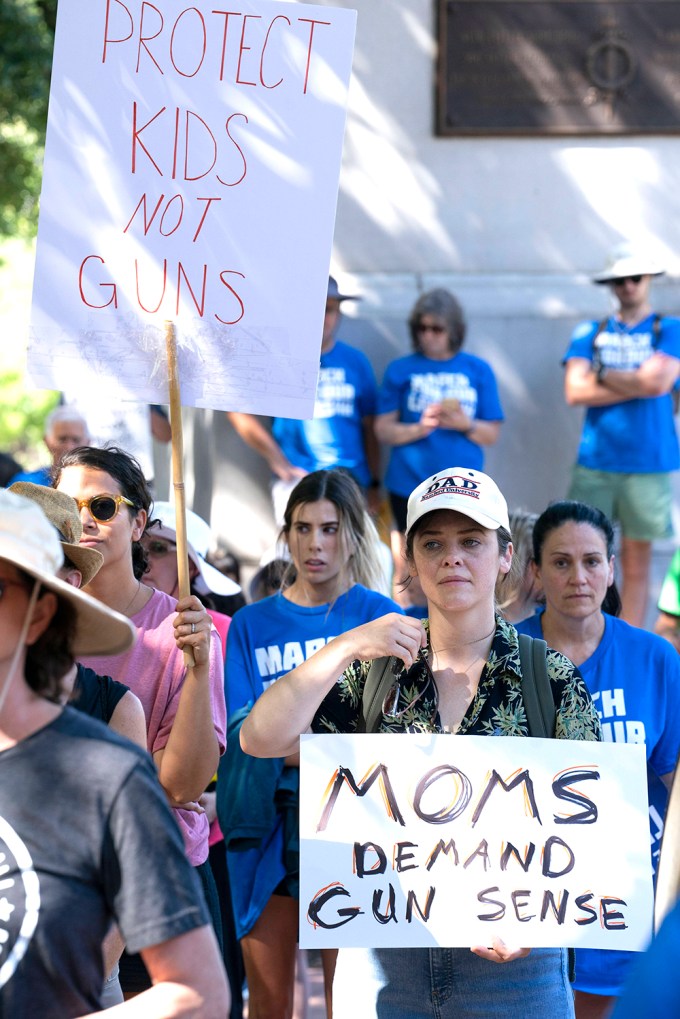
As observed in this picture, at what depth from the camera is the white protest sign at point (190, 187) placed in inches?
137

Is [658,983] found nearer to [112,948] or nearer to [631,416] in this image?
[112,948]

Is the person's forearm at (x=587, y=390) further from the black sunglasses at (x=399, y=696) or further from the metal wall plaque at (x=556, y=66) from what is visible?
the black sunglasses at (x=399, y=696)

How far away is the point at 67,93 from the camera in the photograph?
137 inches

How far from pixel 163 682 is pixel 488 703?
2.95ft

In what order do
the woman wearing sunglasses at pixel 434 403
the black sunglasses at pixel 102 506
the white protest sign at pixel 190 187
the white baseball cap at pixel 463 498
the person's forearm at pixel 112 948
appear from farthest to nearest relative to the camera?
the woman wearing sunglasses at pixel 434 403 → the black sunglasses at pixel 102 506 → the white protest sign at pixel 190 187 → the white baseball cap at pixel 463 498 → the person's forearm at pixel 112 948

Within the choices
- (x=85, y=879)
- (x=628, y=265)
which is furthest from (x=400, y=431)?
(x=85, y=879)

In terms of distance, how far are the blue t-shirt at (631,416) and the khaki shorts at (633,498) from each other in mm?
48

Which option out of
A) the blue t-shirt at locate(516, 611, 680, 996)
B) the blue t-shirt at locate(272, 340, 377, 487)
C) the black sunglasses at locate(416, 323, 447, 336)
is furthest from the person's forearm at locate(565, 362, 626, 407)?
the blue t-shirt at locate(516, 611, 680, 996)

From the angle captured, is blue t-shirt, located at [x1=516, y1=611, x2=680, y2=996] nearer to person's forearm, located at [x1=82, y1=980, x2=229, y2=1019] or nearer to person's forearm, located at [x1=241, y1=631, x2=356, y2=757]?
person's forearm, located at [x1=241, y1=631, x2=356, y2=757]

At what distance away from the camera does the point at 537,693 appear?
313 centimetres

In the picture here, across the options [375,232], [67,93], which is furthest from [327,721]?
[375,232]

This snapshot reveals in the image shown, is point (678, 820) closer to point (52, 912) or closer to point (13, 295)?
point (52, 912)

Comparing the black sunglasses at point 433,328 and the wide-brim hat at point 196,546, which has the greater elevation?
the black sunglasses at point 433,328

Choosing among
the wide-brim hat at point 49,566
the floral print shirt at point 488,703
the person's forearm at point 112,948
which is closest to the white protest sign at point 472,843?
the floral print shirt at point 488,703
